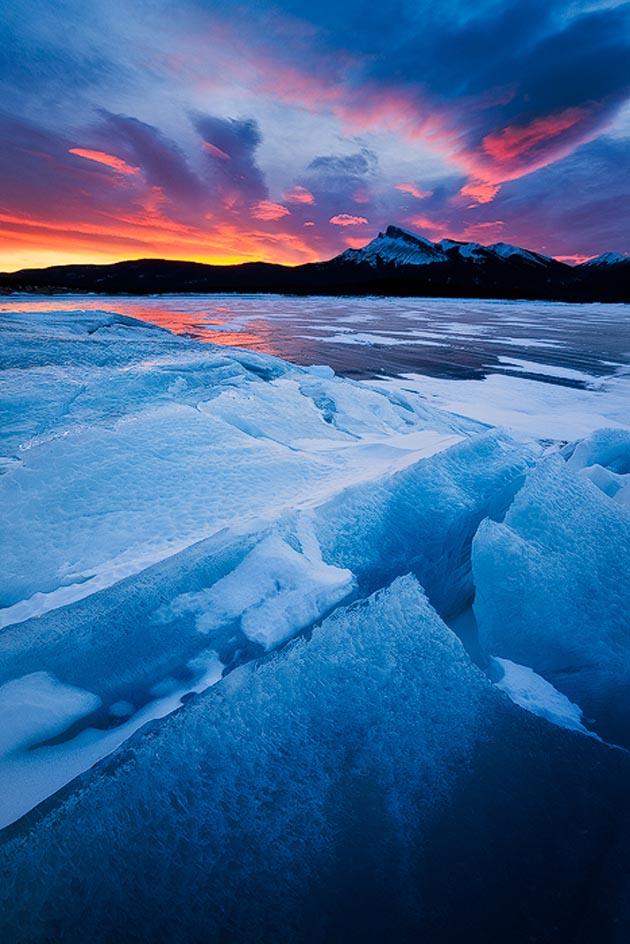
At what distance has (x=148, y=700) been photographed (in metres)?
1.13

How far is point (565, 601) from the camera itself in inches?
52.9

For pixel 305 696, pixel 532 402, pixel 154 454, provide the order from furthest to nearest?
pixel 532 402 < pixel 154 454 < pixel 305 696

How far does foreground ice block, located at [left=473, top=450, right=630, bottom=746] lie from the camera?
4.02 feet

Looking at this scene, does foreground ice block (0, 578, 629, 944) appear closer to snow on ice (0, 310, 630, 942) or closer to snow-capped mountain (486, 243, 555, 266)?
snow on ice (0, 310, 630, 942)

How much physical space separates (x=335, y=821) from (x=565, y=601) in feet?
3.13

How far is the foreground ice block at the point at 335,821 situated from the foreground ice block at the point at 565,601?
0.22 m

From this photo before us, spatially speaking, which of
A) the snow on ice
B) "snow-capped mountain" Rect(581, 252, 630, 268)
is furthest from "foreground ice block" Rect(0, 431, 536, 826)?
"snow-capped mountain" Rect(581, 252, 630, 268)

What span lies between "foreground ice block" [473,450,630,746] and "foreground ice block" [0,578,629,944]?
8.5 inches

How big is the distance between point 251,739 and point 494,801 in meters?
0.56

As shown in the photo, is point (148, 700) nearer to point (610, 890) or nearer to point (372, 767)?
point (372, 767)

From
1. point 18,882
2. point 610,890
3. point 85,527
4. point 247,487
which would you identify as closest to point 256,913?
point 18,882

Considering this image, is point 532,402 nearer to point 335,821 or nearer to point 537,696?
point 537,696

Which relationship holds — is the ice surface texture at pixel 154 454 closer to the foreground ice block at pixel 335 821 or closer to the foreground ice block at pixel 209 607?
the foreground ice block at pixel 209 607

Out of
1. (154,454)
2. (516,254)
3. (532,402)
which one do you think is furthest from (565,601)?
(516,254)
